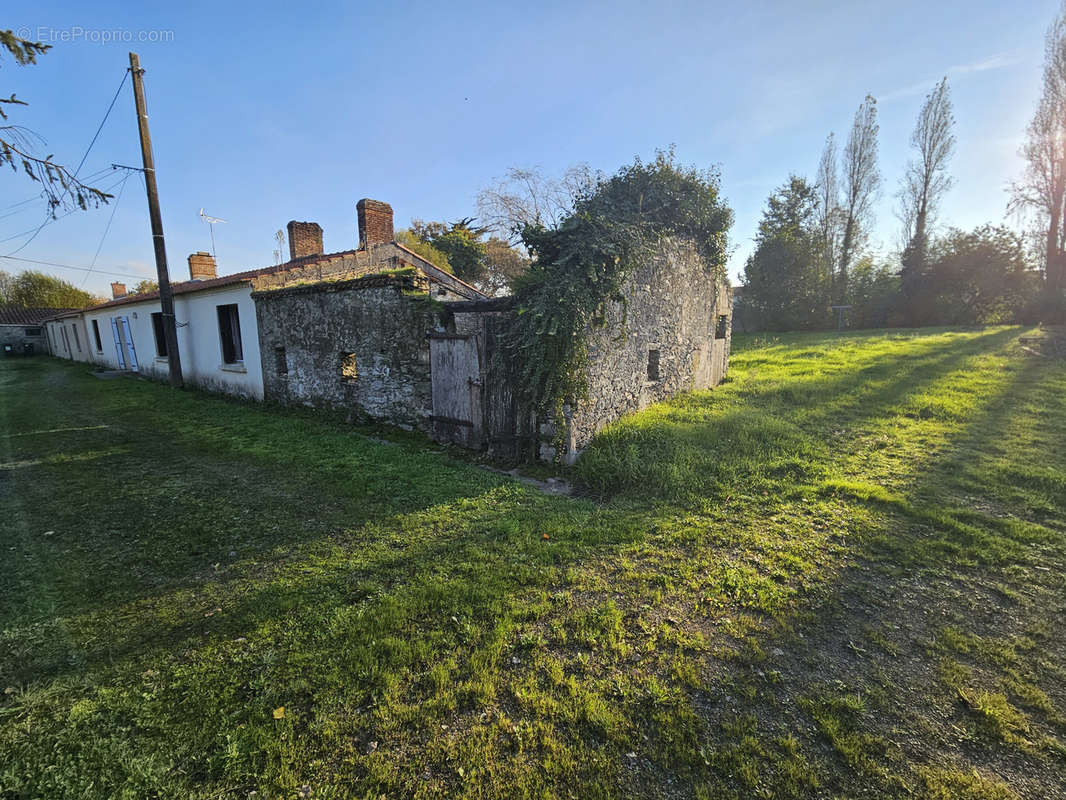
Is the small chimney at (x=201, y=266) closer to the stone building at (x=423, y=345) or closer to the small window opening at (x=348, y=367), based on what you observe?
the stone building at (x=423, y=345)

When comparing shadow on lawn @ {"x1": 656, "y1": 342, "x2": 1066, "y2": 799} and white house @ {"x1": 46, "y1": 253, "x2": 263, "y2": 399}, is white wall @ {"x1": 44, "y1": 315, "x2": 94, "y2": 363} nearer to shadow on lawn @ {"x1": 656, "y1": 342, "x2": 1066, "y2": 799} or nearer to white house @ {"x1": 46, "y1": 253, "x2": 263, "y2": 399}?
white house @ {"x1": 46, "y1": 253, "x2": 263, "y2": 399}

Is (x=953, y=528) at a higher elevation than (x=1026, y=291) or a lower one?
lower

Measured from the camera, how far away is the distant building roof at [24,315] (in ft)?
102

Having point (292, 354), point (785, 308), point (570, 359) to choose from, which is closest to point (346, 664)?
point (570, 359)

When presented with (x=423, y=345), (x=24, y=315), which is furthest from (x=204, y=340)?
(x=24, y=315)

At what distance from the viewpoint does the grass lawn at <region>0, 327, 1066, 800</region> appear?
77.9 inches

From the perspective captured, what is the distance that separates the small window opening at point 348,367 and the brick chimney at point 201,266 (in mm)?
14073

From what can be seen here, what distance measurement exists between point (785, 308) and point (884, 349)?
1273cm

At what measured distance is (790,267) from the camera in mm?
25812

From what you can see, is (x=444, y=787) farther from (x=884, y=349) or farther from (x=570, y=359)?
(x=884, y=349)

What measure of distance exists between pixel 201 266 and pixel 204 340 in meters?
8.33

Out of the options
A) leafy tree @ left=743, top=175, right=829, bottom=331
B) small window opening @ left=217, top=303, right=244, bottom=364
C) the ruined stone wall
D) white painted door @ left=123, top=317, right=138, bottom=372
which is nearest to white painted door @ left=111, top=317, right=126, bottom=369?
white painted door @ left=123, top=317, right=138, bottom=372

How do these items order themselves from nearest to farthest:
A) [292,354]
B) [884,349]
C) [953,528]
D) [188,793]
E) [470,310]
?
[188,793]
[953,528]
[470,310]
[292,354]
[884,349]

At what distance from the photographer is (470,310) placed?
22.6 feet
